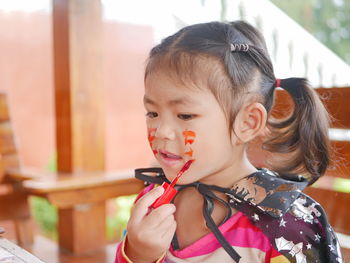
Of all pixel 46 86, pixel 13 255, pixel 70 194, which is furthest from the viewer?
pixel 46 86

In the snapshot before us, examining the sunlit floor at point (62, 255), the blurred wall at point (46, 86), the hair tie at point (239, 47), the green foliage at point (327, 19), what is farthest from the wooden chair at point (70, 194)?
the green foliage at point (327, 19)

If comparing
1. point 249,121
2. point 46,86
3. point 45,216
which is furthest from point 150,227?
point 46,86

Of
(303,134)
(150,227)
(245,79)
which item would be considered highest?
(245,79)

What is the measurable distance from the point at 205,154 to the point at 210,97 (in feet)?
0.35

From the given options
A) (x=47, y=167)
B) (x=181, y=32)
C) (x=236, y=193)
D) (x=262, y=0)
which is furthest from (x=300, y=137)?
(x=47, y=167)

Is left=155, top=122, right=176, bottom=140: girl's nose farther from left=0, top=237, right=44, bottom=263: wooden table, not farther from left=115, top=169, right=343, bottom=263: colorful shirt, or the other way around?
left=0, top=237, right=44, bottom=263: wooden table

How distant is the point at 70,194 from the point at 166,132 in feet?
4.58

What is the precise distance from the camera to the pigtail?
3.42ft

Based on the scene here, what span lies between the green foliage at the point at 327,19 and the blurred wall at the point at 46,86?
1690 mm

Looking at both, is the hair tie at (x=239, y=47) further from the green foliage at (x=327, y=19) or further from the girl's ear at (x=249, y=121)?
the green foliage at (x=327, y=19)

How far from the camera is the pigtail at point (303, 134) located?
3.42 feet

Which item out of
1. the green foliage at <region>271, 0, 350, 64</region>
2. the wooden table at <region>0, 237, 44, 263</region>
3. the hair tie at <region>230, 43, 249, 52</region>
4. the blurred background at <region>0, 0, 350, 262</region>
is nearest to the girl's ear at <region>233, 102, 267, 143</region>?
the hair tie at <region>230, 43, 249, 52</region>

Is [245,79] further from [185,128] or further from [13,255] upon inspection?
[13,255]

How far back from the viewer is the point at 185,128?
35.1 inches
